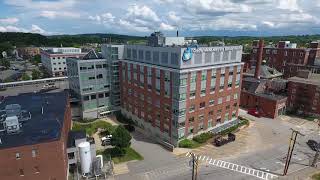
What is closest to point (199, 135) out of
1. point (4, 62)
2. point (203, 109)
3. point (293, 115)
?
point (203, 109)

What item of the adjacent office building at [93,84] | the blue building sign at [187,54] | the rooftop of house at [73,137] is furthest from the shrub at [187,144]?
the adjacent office building at [93,84]

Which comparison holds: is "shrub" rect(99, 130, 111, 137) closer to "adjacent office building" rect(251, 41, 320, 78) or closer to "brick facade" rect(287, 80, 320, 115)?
"brick facade" rect(287, 80, 320, 115)

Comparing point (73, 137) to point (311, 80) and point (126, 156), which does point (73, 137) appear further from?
point (311, 80)

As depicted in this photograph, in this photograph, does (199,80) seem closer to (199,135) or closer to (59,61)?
(199,135)

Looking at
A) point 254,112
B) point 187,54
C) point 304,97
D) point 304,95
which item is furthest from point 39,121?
point 304,97

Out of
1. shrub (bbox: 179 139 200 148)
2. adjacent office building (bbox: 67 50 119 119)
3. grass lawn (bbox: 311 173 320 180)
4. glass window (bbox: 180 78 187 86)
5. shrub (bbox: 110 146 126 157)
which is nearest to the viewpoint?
grass lawn (bbox: 311 173 320 180)

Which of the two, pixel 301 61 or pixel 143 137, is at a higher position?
pixel 301 61

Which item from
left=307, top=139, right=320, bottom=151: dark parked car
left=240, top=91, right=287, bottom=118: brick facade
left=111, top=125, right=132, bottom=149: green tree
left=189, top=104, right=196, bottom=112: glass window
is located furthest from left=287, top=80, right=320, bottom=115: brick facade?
left=111, top=125, right=132, bottom=149: green tree
